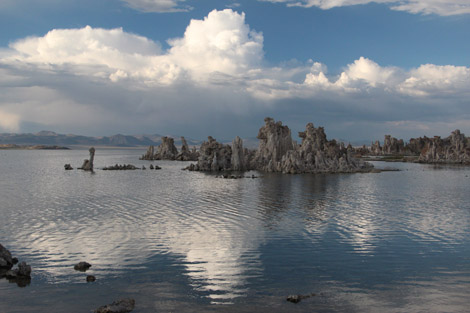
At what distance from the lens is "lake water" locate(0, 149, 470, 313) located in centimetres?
1802

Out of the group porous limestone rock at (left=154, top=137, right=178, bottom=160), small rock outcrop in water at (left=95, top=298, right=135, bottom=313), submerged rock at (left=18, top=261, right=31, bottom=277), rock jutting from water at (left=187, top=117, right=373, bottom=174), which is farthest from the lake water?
porous limestone rock at (left=154, top=137, right=178, bottom=160)

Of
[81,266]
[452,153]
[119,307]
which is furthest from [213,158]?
[452,153]

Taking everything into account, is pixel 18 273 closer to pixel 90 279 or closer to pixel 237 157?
pixel 90 279

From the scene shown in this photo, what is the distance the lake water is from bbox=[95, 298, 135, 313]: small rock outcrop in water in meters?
0.55

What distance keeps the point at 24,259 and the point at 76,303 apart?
863 centimetres

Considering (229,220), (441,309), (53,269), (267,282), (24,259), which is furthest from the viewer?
(229,220)

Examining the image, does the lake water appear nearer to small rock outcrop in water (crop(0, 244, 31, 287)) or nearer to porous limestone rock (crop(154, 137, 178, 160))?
small rock outcrop in water (crop(0, 244, 31, 287))

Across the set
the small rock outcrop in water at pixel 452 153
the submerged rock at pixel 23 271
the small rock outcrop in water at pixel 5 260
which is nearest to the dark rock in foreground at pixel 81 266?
the submerged rock at pixel 23 271

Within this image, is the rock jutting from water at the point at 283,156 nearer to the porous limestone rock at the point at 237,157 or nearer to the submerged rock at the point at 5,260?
the porous limestone rock at the point at 237,157

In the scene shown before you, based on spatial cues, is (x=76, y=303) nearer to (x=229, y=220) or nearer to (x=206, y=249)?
(x=206, y=249)

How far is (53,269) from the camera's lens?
2205 centimetres

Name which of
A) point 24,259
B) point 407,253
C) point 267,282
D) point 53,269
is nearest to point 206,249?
point 267,282

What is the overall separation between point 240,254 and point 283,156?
83480 millimetres

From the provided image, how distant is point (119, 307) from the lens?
1655cm
